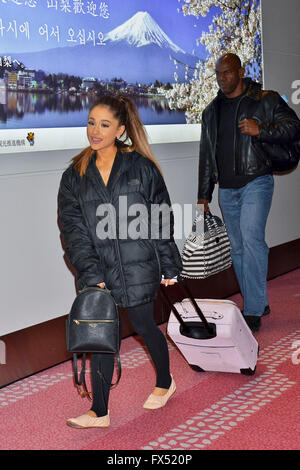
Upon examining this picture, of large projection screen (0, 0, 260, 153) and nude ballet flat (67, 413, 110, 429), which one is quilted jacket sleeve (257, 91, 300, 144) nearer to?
large projection screen (0, 0, 260, 153)

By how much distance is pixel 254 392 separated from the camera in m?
4.08

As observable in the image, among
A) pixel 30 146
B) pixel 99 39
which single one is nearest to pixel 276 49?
pixel 99 39

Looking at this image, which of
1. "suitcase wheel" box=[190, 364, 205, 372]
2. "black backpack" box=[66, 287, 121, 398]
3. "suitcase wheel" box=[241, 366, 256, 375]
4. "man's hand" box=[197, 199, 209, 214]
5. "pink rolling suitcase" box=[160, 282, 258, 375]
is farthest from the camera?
"man's hand" box=[197, 199, 209, 214]

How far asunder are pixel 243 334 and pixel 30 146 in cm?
168

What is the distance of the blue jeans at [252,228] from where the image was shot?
5.32 m

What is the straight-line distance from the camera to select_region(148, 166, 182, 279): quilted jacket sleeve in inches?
145

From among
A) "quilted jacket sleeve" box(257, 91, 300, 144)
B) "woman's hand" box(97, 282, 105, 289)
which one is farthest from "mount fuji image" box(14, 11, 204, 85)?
"woman's hand" box(97, 282, 105, 289)

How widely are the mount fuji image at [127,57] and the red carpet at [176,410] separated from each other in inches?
73.7

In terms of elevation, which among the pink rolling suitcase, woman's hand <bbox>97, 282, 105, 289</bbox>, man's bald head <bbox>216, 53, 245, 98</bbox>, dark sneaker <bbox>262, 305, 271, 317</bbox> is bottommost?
dark sneaker <bbox>262, 305, 271, 317</bbox>

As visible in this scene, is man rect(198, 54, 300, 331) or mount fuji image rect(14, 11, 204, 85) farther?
man rect(198, 54, 300, 331)

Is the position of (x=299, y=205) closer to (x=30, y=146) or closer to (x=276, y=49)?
(x=276, y=49)

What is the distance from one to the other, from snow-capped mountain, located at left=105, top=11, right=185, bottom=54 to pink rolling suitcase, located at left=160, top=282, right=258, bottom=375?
204 centimetres

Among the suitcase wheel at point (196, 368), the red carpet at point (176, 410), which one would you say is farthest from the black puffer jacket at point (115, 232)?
the suitcase wheel at point (196, 368)

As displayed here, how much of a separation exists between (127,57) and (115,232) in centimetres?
215
